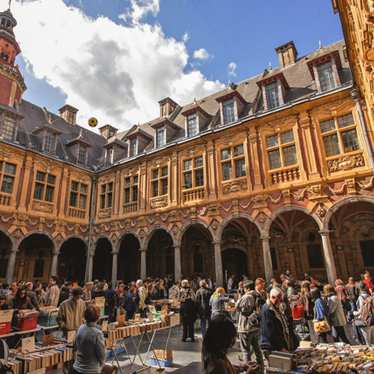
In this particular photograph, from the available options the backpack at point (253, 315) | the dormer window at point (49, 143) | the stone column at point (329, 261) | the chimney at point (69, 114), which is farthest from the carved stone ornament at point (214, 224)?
the chimney at point (69, 114)

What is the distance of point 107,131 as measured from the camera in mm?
23125

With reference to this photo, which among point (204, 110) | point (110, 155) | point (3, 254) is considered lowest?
point (3, 254)

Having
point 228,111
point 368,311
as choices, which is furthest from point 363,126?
point 368,311

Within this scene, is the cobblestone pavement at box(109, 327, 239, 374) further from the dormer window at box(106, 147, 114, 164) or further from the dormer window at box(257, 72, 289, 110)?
the dormer window at box(106, 147, 114, 164)

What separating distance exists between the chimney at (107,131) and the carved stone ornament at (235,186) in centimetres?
1455

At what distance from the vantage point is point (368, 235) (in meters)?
11.6

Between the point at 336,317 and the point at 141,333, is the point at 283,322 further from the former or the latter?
the point at 141,333

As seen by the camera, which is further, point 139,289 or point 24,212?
point 24,212

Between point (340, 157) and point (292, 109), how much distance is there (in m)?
2.79

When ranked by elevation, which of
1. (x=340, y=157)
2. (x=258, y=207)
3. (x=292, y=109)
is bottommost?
(x=258, y=207)

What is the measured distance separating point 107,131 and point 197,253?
13.8m

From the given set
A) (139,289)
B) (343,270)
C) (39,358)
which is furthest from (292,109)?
(39,358)

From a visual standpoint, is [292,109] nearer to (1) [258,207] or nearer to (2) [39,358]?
(1) [258,207]

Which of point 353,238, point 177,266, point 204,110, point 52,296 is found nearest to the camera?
point 52,296
